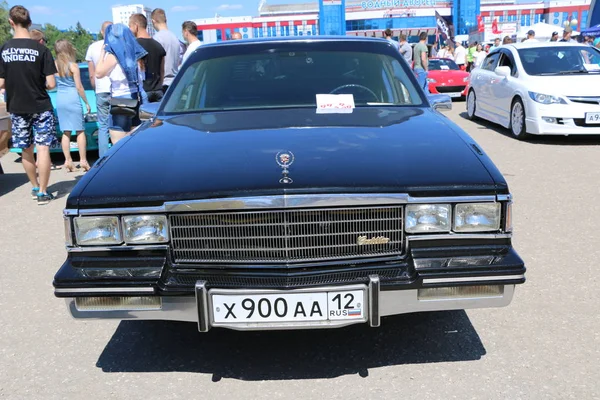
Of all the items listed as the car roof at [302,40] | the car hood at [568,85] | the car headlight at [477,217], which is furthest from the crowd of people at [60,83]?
the car hood at [568,85]

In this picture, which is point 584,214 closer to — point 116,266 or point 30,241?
point 116,266

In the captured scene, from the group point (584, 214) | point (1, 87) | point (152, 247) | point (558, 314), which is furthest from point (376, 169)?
point (1, 87)

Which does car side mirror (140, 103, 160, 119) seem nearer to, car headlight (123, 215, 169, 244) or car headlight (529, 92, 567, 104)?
car headlight (123, 215, 169, 244)

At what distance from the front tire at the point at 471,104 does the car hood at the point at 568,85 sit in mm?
2724

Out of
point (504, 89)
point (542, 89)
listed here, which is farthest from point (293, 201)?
point (504, 89)

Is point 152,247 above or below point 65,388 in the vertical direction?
above

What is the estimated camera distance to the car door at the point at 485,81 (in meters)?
11.4

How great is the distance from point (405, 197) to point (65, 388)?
5.71 feet

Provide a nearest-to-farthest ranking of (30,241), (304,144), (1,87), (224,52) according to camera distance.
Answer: (304,144) → (224,52) → (30,241) → (1,87)

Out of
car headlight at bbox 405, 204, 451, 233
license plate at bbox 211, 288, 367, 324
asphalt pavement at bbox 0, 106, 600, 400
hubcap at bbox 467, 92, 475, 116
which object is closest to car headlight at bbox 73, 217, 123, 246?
license plate at bbox 211, 288, 367, 324

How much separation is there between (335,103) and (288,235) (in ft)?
4.85

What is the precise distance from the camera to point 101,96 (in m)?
7.48

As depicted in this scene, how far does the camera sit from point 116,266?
2711mm

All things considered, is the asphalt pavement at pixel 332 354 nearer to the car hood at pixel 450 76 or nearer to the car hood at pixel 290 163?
the car hood at pixel 290 163
